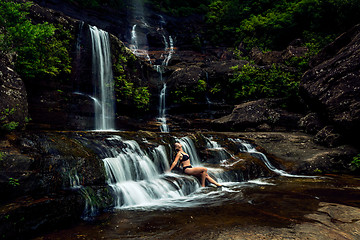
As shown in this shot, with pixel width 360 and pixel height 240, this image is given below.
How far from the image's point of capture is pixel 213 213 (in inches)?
161

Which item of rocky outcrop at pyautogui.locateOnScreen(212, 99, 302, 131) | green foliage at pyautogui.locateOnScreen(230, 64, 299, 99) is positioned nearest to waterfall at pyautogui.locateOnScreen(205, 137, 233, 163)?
rocky outcrop at pyautogui.locateOnScreen(212, 99, 302, 131)

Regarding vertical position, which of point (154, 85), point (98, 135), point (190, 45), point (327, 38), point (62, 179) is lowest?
point (62, 179)

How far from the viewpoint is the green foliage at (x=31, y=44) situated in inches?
283

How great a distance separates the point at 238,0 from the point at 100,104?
91.0ft

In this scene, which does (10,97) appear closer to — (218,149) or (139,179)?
(139,179)

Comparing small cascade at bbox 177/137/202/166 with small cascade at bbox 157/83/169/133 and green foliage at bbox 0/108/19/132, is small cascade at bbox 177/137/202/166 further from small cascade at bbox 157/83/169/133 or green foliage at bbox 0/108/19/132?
small cascade at bbox 157/83/169/133

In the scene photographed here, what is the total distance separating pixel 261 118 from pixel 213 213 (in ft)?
34.3

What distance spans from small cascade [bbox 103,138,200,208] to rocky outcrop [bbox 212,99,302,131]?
7.74m

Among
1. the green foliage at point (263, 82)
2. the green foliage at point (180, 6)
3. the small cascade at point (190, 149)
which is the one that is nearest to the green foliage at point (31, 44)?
the small cascade at point (190, 149)

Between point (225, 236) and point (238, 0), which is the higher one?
point (238, 0)

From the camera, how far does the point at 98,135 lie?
708cm

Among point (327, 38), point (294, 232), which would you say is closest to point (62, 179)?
point (294, 232)

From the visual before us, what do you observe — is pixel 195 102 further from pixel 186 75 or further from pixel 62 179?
pixel 62 179

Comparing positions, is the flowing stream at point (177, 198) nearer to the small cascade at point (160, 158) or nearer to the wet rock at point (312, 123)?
the small cascade at point (160, 158)
